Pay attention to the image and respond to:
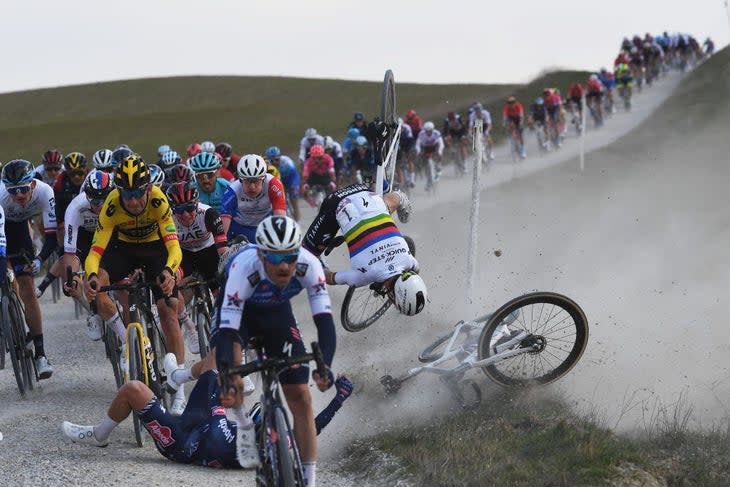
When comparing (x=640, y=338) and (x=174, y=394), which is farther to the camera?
(x=640, y=338)

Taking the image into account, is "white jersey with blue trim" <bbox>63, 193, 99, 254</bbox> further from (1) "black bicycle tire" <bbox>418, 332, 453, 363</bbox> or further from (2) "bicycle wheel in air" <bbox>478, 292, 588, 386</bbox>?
(2) "bicycle wheel in air" <bbox>478, 292, 588, 386</bbox>

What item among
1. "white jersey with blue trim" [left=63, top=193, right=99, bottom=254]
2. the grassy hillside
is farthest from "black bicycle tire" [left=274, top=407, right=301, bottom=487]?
the grassy hillside

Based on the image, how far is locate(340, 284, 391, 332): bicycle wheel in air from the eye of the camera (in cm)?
1091

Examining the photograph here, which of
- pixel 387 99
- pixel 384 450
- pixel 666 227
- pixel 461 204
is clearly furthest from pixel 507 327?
pixel 461 204

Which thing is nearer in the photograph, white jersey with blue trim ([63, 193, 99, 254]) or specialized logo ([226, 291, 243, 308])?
specialized logo ([226, 291, 243, 308])

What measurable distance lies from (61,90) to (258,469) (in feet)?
251

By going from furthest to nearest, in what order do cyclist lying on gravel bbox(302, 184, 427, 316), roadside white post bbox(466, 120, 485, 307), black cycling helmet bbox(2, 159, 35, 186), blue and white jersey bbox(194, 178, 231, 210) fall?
blue and white jersey bbox(194, 178, 231, 210) < roadside white post bbox(466, 120, 485, 307) < black cycling helmet bbox(2, 159, 35, 186) < cyclist lying on gravel bbox(302, 184, 427, 316)

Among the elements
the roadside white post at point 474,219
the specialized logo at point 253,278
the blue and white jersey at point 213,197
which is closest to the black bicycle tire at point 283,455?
the specialized logo at point 253,278

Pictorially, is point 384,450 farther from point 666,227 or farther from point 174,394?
point 666,227

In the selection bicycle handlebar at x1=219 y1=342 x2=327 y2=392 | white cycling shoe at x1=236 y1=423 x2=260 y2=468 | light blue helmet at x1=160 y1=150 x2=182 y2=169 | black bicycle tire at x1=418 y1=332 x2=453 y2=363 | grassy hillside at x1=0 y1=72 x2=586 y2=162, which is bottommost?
black bicycle tire at x1=418 y1=332 x2=453 y2=363

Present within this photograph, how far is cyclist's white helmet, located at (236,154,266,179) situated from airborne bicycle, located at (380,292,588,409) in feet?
8.86

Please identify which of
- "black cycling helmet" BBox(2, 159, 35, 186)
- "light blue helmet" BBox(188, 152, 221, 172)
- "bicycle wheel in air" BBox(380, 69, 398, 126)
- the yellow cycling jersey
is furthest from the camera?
"bicycle wheel in air" BBox(380, 69, 398, 126)

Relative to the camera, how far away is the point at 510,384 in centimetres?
896

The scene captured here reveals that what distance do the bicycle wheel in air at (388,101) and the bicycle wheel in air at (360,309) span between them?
6.65 ft
